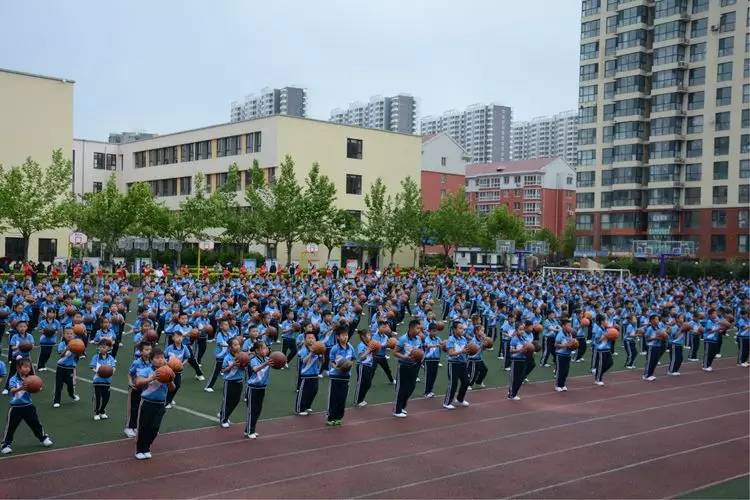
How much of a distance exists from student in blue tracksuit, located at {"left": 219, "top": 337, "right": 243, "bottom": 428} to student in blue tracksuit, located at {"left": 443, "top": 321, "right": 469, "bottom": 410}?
402 cm

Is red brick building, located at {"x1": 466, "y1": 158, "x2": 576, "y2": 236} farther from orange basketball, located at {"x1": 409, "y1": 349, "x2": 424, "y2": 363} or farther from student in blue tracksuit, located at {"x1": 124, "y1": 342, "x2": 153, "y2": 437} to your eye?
student in blue tracksuit, located at {"x1": 124, "y1": 342, "x2": 153, "y2": 437}

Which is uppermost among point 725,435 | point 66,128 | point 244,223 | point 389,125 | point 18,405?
point 389,125

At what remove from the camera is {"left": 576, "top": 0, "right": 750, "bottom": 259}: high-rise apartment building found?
2283 inches

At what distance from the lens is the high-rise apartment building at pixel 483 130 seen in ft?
558

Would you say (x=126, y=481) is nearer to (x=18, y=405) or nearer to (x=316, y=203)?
(x=18, y=405)

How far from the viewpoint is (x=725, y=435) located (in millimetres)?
12727

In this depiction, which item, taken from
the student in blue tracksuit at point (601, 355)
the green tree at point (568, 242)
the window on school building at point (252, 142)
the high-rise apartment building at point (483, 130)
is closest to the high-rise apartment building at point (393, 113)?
the high-rise apartment building at point (483, 130)

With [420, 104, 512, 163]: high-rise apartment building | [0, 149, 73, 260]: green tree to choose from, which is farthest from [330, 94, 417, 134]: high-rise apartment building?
[0, 149, 73, 260]: green tree

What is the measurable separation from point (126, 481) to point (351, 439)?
3.60 m

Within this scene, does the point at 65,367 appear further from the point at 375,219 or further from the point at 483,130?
the point at 483,130

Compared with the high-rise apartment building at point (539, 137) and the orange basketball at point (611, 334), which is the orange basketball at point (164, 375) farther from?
the high-rise apartment building at point (539, 137)

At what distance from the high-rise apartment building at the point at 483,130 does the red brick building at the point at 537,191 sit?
6759cm

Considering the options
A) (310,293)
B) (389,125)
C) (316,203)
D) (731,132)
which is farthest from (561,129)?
(310,293)

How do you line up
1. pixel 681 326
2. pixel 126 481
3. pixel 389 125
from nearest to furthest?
pixel 126 481, pixel 681 326, pixel 389 125
